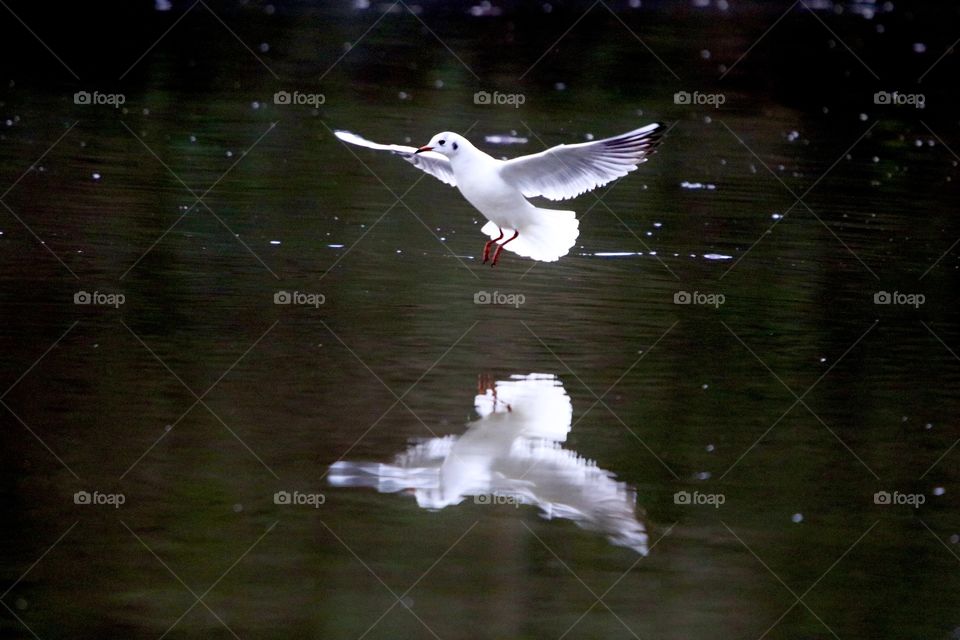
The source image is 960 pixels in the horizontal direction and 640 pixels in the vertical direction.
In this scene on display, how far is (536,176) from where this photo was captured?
710 cm

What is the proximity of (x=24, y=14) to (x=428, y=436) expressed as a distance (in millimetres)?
12964

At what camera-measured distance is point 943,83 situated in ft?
57.1

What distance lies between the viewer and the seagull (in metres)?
6.80

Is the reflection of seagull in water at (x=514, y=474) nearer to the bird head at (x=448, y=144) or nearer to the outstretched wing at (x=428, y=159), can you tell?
the bird head at (x=448, y=144)

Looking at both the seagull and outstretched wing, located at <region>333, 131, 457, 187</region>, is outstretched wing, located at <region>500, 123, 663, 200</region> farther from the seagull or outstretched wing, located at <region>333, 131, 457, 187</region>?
outstretched wing, located at <region>333, 131, 457, 187</region>

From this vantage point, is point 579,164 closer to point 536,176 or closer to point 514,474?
point 536,176

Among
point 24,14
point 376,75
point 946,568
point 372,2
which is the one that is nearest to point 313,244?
point 946,568

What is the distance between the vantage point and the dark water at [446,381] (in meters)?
4.64

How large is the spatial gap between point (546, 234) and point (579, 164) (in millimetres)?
625

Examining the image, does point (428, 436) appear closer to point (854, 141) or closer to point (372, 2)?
point (854, 141)

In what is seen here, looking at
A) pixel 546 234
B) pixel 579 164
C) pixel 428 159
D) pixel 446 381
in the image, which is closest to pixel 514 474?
pixel 446 381

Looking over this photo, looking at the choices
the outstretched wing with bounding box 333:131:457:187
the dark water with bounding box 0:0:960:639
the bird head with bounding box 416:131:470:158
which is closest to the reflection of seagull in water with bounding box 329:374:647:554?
the dark water with bounding box 0:0:960:639

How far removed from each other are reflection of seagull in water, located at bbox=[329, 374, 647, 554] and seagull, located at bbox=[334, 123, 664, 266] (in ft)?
4.63

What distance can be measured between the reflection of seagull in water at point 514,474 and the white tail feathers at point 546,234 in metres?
1.51
